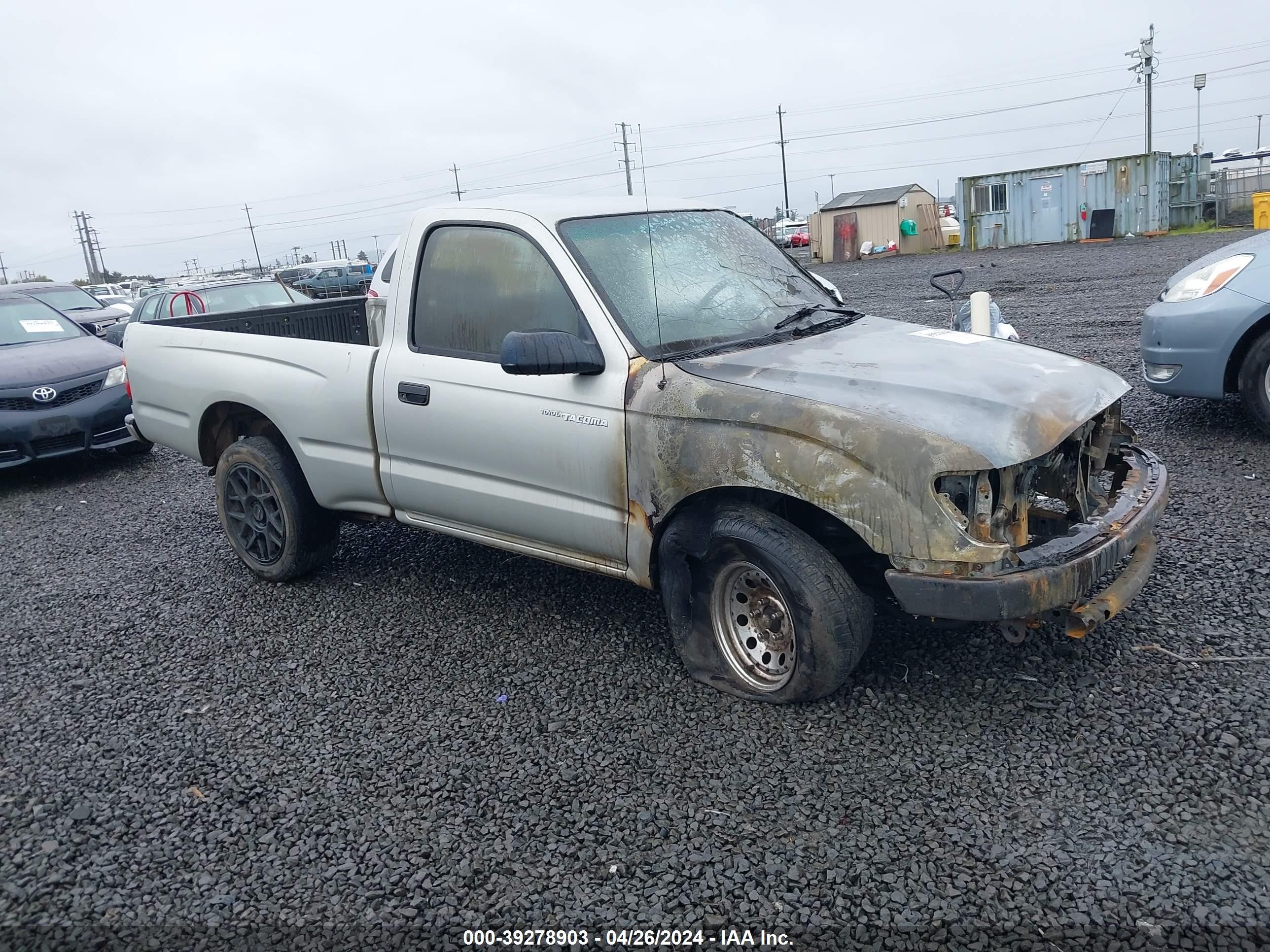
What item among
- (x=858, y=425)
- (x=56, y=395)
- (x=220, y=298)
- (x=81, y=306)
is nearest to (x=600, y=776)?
(x=858, y=425)

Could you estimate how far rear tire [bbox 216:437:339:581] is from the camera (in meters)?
5.13

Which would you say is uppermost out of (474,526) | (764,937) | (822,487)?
(822,487)

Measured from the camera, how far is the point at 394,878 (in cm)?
289

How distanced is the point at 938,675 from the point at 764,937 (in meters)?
1.52

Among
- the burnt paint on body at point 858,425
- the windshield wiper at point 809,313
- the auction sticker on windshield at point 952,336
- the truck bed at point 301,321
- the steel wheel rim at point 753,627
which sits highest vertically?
the truck bed at point 301,321

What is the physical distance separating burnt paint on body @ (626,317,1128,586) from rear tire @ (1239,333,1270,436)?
2.93 metres

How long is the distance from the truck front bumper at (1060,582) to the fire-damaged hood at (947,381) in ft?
1.21

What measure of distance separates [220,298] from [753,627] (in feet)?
35.2

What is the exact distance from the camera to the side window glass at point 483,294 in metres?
4.09

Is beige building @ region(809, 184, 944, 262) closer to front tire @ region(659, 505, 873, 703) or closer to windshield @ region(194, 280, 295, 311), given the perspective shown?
windshield @ region(194, 280, 295, 311)

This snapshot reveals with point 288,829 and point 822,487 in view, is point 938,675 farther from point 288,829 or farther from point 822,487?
point 288,829

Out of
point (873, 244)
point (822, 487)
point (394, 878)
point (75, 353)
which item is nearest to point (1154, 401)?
point (822, 487)

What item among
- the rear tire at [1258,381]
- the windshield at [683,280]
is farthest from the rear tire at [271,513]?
the rear tire at [1258,381]

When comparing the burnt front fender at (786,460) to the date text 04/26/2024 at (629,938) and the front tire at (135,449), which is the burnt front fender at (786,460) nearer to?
the date text 04/26/2024 at (629,938)
